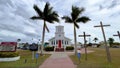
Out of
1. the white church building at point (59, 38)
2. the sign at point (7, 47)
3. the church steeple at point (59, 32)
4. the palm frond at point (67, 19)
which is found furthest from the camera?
the church steeple at point (59, 32)

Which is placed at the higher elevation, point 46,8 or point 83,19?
point 46,8

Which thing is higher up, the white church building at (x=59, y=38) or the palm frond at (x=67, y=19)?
the palm frond at (x=67, y=19)

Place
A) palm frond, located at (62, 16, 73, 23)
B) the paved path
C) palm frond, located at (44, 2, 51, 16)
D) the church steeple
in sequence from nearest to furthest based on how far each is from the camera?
the paved path → palm frond, located at (44, 2, 51, 16) → palm frond, located at (62, 16, 73, 23) → the church steeple

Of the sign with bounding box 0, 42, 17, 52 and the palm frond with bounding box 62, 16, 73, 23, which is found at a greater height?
the palm frond with bounding box 62, 16, 73, 23

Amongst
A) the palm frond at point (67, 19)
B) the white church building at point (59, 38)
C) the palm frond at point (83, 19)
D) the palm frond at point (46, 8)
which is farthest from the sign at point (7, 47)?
the white church building at point (59, 38)

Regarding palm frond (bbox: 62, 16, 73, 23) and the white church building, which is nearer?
palm frond (bbox: 62, 16, 73, 23)

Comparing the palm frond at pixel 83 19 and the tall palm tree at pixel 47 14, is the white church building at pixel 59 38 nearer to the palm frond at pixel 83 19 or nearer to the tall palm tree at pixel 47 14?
the palm frond at pixel 83 19

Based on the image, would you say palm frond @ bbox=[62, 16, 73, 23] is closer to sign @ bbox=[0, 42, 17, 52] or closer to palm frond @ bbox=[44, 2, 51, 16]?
palm frond @ bbox=[44, 2, 51, 16]

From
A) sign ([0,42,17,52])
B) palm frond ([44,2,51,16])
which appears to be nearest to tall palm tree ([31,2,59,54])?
palm frond ([44,2,51,16])

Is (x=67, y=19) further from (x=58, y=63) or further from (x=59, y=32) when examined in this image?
(x=59, y=32)

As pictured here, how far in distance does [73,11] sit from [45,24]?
6259mm

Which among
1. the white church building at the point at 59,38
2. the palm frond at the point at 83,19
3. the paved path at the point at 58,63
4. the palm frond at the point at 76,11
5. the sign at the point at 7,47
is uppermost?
the palm frond at the point at 76,11

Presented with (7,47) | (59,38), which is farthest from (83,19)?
(59,38)

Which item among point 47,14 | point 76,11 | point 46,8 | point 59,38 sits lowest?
point 59,38
